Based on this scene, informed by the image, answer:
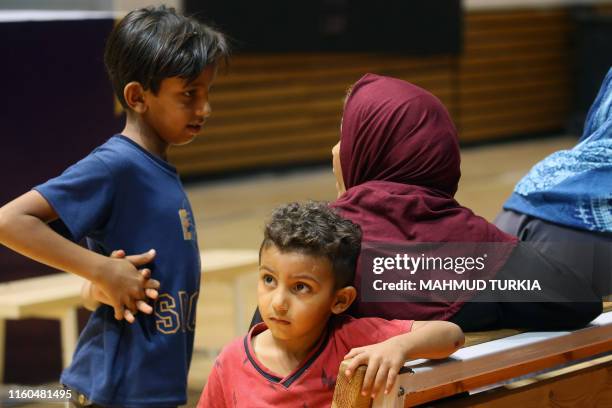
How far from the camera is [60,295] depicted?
3277 mm

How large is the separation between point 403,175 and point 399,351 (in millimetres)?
472

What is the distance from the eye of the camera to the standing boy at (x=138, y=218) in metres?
2.10

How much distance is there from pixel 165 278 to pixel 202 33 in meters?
0.54

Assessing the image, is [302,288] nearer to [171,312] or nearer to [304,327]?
[304,327]

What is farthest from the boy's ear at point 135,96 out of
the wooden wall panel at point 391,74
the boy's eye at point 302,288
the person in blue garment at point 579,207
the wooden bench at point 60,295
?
the wooden wall panel at point 391,74

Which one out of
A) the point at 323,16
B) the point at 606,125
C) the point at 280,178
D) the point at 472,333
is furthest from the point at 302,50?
the point at 472,333

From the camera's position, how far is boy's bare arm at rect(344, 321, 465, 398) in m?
1.63

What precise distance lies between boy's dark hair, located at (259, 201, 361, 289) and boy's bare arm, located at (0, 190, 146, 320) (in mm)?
438

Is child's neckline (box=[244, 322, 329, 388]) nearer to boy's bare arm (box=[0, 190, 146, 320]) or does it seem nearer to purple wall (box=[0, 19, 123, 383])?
boy's bare arm (box=[0, 190, 146, 320])

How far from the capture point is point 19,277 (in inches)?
142

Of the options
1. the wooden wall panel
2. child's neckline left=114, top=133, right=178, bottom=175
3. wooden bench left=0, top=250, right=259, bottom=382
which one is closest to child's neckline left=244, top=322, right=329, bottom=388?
child's neckline left=114, top=133, right=178, bottom=175

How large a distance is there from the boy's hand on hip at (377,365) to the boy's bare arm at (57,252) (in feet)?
2.14

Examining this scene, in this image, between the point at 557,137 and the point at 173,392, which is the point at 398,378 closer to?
the point at 173,392

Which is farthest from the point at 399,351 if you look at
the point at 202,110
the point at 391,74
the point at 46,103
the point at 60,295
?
the point at 391,74
